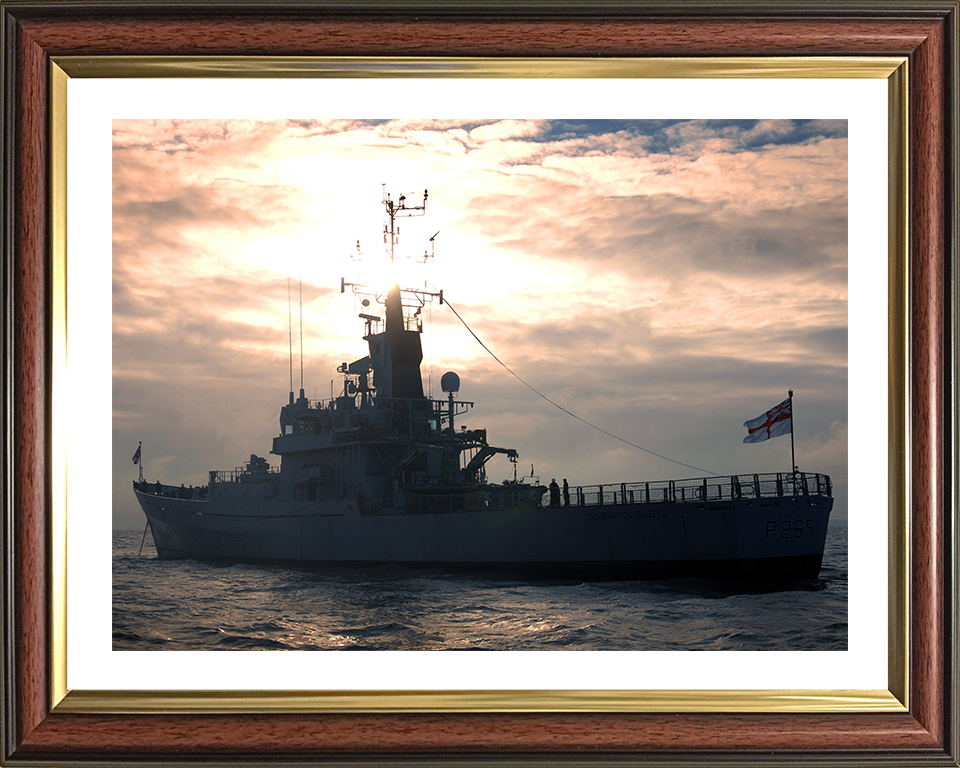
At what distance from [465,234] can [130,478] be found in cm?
235

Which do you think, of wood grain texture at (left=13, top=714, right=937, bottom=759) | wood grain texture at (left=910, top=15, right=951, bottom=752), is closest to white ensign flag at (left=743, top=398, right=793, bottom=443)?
wood grain texture at (left=910, top=15, right=951, bottom=752)

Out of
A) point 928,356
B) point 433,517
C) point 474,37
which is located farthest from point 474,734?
point 433,517

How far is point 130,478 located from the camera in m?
3.09

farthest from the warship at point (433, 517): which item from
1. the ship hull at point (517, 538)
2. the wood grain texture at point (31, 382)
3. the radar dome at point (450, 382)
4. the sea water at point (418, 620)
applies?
the wood grain texture at point (31, 382)

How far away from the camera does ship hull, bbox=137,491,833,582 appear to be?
10477 mm

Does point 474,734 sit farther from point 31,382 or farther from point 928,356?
point 928,356

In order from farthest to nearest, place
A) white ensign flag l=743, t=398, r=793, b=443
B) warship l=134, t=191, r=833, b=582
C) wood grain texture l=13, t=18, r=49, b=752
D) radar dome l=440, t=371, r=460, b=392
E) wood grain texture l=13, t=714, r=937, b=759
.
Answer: warship l=134, t=191, r=833, b=582
radar dome l=440, t=371, r=460, b=392
white ensign flag l=743, t=398, r=793, b=443
wood grain texture l=13, t=18, r=49, b=752
wood grain texture l=13, t=714, r=937, b=759

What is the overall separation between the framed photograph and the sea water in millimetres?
191

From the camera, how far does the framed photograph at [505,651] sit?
2.39 meters

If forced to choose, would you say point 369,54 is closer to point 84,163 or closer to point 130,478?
point 84,163

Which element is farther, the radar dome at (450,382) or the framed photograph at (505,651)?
the radar dome at (450,382)

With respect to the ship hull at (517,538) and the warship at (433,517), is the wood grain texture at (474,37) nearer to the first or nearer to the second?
the warship at (433,517)

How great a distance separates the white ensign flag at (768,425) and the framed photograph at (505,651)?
1664 mm

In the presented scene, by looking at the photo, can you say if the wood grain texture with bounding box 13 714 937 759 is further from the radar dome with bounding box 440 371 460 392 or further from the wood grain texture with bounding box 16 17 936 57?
the radar dome with bounding box 440 371 460 392
